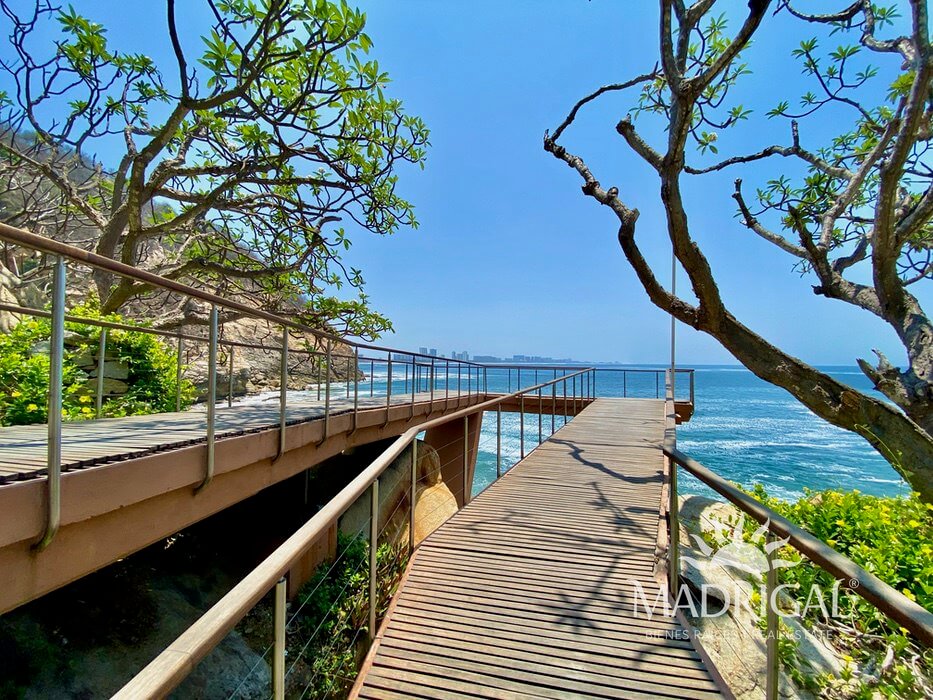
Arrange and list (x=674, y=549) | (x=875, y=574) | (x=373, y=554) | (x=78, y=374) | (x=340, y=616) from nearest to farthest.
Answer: (x=373, y=554), (x=674, y=549), (x=875, y=574), (x=340, y=616), (x=78, y=374)

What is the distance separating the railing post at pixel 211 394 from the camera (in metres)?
2.82

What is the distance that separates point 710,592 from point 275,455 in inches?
133

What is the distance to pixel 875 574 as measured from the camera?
3000mm

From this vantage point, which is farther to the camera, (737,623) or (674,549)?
(674,549)

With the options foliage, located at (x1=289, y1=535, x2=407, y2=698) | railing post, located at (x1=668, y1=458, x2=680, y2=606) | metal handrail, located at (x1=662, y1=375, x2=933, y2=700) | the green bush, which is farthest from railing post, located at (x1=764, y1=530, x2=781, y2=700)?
the green bush

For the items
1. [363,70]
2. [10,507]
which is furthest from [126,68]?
[10,507]

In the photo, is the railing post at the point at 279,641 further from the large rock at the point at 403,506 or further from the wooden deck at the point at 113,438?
the large rock at the point at 403,506

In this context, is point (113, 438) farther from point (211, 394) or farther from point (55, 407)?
point (55, 407)

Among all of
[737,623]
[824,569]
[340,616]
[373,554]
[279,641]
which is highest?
[824,569]

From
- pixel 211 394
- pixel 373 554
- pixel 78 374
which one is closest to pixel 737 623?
pixel 373 554

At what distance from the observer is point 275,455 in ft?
13.0

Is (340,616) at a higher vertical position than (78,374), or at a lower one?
lower

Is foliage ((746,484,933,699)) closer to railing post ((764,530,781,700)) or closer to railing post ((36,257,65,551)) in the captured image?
railing post ((764,530,781,700))

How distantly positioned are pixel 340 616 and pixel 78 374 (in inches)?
150
